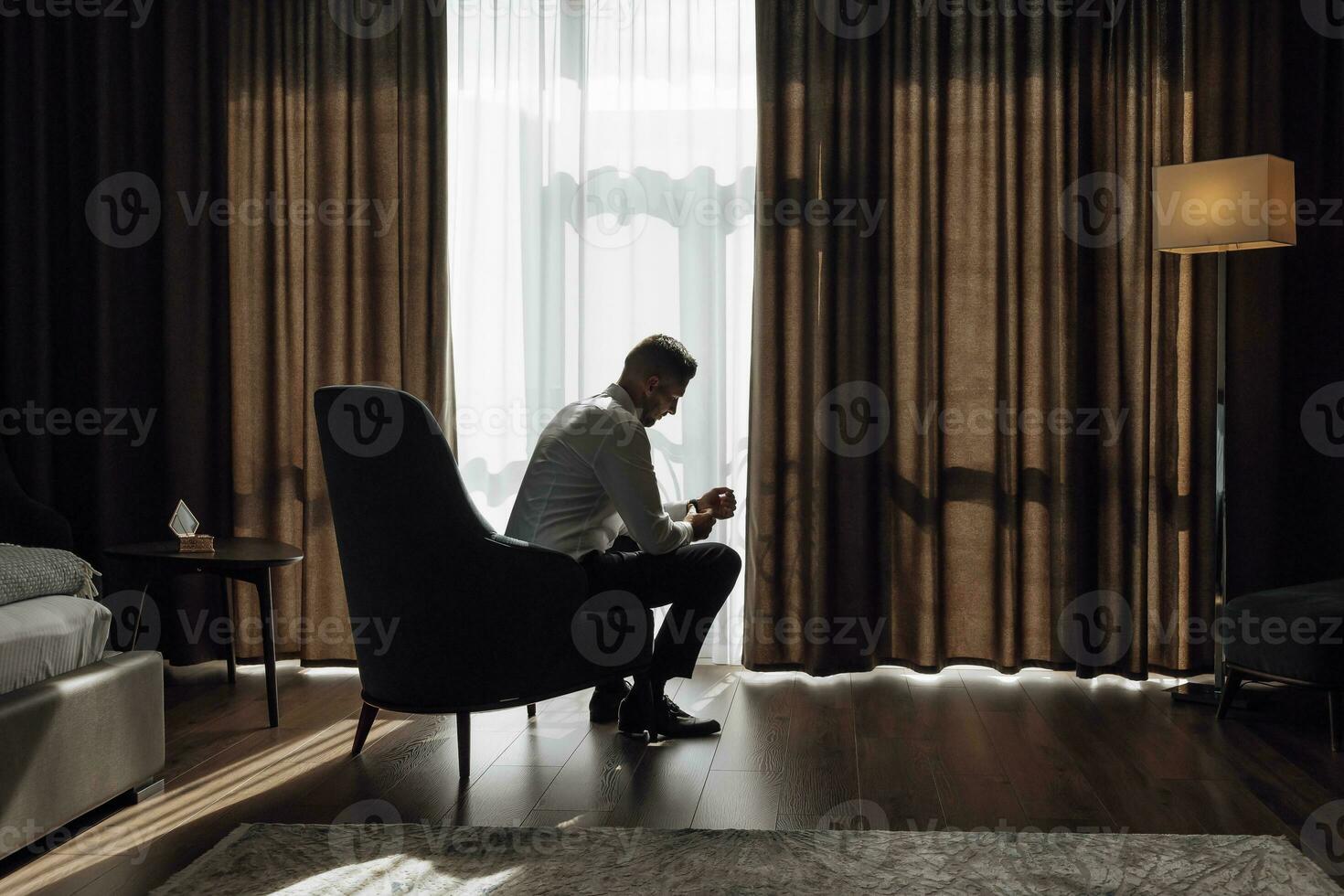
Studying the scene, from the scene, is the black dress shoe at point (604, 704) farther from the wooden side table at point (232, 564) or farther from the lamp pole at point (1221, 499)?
the lamp pole at point (1221, 499)

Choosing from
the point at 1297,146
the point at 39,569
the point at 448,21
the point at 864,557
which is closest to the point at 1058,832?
the point at 864,557

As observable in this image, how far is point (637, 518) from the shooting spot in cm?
275

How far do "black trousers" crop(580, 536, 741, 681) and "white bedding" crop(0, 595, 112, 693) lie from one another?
3.75 ft

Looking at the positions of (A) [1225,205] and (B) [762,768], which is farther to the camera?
(A) [1225,205]

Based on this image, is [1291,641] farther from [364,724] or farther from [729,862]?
[364,724]

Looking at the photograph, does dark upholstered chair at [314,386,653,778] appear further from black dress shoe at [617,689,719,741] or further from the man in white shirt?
black dress shoe at [617,689,719,741]

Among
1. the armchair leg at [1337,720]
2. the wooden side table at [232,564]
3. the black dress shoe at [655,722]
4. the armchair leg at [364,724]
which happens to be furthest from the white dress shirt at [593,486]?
the armchair leg at [1337,720]

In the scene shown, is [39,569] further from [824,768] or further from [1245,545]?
[1245,545]

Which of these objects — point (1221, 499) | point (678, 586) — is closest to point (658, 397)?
point (678, 586)

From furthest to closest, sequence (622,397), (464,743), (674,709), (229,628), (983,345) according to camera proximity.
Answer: (229,628)
(983,345)
(674,709)
(622,397)
(464,743)

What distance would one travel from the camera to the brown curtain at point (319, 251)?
3.93 metres

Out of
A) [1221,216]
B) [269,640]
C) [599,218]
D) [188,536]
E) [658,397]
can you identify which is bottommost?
[269,640]

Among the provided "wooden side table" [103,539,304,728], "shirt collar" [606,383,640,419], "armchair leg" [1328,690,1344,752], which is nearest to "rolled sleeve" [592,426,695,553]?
"shirt collar" [606,383,640,419]

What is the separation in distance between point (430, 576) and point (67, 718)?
79 cm
